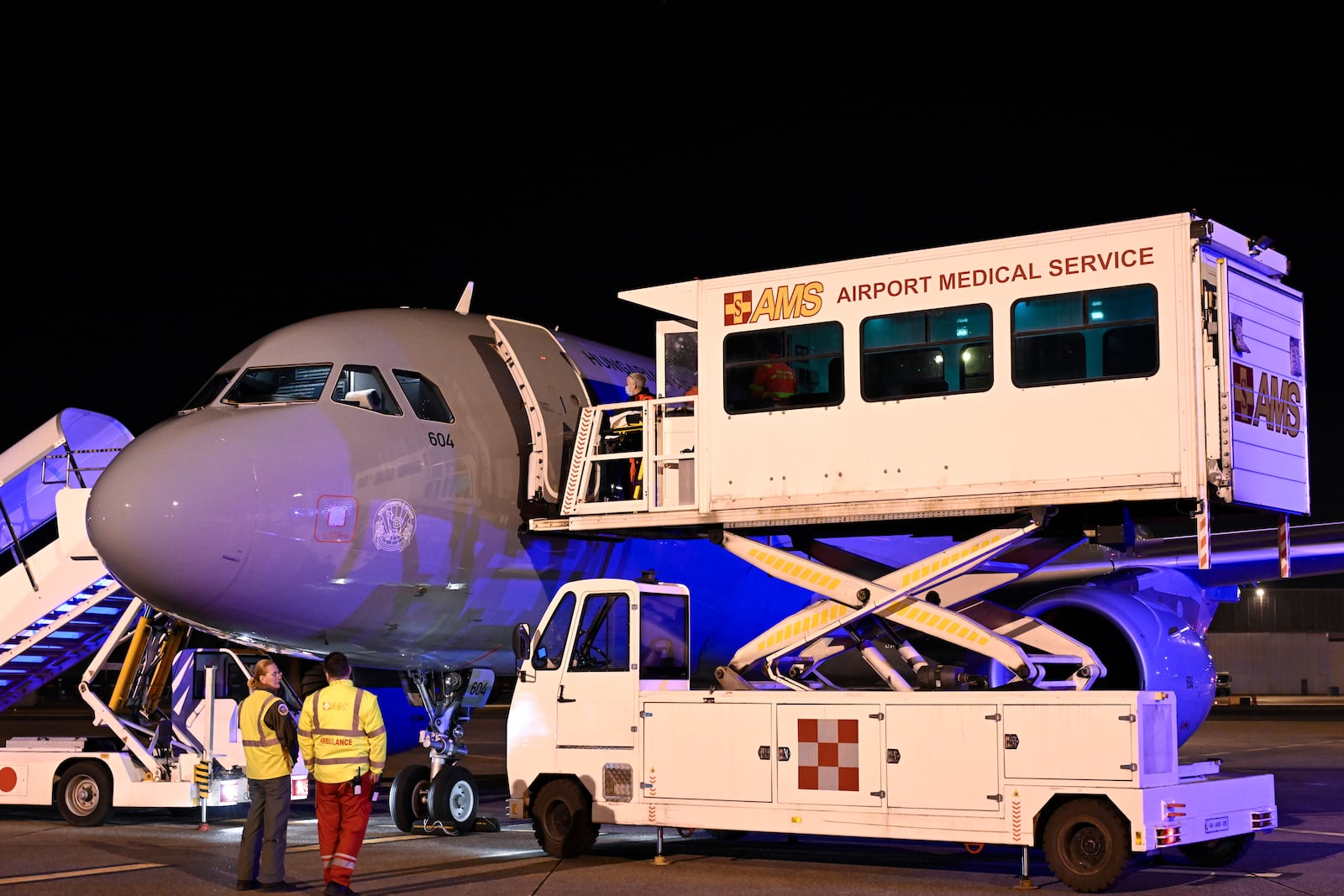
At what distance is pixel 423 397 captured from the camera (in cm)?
1373

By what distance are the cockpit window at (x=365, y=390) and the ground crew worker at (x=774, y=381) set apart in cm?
316

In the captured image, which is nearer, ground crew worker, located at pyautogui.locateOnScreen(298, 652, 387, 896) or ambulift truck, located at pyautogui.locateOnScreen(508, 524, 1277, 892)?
ground crew worker, located at pyautogui.locateOnScreen(298, 652, 387, 896)

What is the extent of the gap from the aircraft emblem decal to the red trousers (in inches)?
104

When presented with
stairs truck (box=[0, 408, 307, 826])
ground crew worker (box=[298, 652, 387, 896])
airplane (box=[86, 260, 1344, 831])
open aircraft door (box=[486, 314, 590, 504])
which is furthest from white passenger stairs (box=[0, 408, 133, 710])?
ground crew worker (box=[298, 652, 387, 896])

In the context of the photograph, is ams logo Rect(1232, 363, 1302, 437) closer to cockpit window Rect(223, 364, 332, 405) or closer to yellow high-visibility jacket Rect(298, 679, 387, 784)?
yellow high-visibility jacket Rect(298, 679, 387, 784)

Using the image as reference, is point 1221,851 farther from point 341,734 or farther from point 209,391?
point 209,391

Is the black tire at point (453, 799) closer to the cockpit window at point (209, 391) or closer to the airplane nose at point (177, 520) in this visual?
the airplane nose at point (177, 520)

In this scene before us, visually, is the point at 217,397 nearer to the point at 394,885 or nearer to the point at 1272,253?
the point at 394,885

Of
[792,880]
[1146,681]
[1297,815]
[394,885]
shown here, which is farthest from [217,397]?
[1297,815]

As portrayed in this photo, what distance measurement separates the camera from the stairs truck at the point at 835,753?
10.7 meters

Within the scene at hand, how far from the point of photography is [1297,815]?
17.1 m

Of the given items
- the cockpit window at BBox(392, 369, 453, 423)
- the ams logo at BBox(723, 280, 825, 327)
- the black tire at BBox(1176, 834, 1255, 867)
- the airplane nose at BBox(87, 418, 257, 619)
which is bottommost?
the black tire at BBox(1176, 834, 1255, 867)

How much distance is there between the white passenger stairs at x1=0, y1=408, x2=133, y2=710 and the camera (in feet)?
59.4

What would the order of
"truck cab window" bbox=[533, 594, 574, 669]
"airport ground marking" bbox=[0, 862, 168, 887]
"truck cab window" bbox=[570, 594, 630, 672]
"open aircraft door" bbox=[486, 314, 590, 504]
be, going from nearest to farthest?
"airport ground marking" bbox=[0, 862, 168, 887] → "truck cab window" bbox=[570, 594, 630, 672] → "truck cab window" bbox=[533, 594, 574, 669] → "open aircraft door" bbox=[486, 314, 590, 504]
